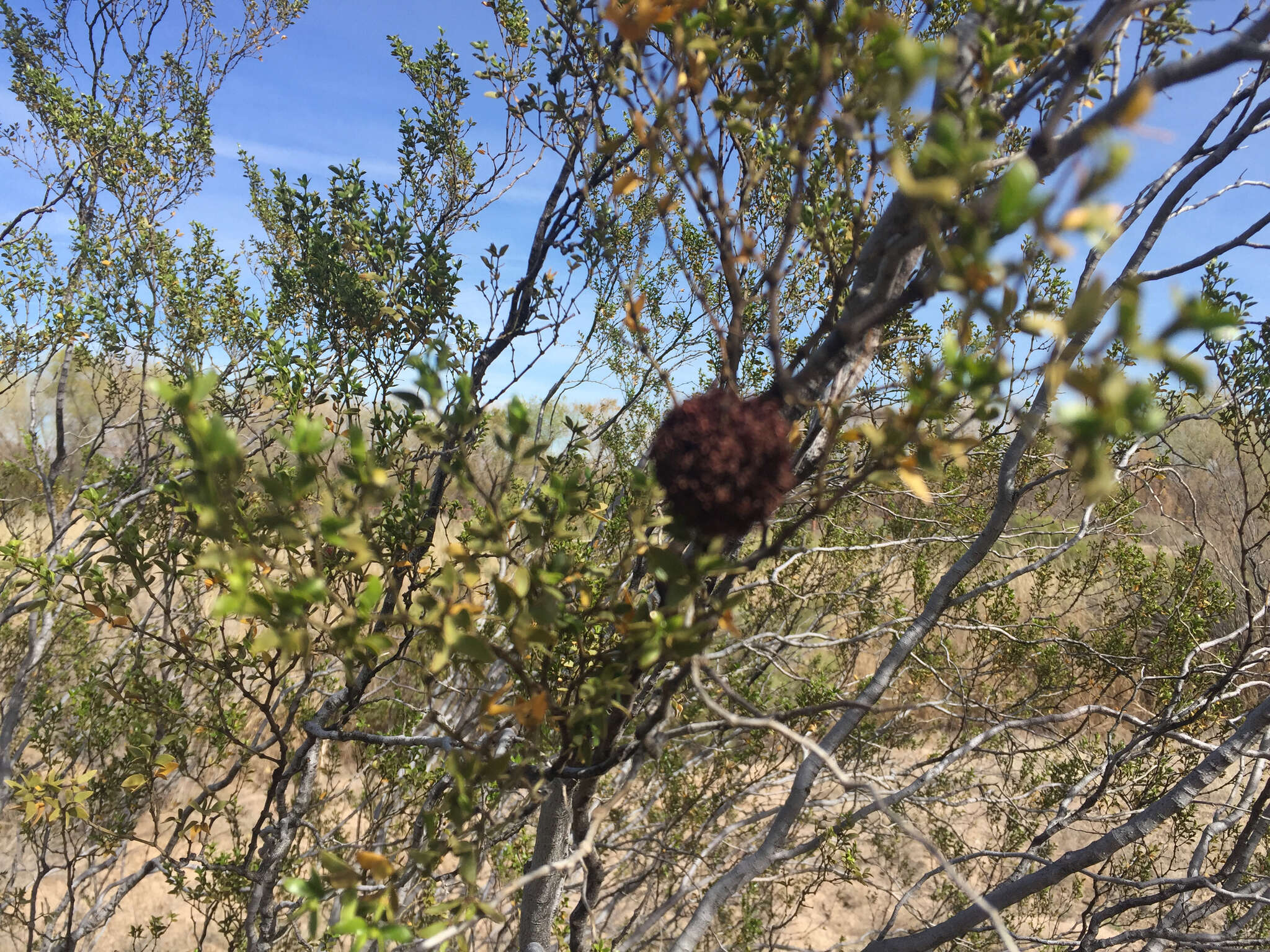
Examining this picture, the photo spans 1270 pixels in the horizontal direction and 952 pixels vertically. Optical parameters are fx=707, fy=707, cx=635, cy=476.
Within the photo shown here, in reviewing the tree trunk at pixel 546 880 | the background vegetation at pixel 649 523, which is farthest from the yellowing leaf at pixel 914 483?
the tree trunk at pixel 546 880

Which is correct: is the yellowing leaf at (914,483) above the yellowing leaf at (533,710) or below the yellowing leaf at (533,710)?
above

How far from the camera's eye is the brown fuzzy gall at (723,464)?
121 cm

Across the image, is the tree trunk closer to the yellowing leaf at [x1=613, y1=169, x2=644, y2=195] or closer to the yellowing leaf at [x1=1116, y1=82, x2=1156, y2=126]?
the yellowing leaf at [x1=613, y1=169, x2=644, y2=195]

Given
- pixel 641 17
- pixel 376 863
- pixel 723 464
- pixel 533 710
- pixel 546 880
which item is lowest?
pixel 546 880

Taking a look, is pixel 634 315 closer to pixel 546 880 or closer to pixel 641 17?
pixel 641 17

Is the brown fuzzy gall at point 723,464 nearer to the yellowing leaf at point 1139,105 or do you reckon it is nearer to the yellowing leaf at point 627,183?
the yellowing leaf at point 627,183

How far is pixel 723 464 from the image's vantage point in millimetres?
1208

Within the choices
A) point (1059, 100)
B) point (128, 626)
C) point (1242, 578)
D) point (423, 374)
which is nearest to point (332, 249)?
point (128, 626)

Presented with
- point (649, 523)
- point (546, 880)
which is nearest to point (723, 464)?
point (649, 523)

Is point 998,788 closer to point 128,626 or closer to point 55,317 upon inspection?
point 128,626

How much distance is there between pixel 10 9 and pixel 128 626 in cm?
736

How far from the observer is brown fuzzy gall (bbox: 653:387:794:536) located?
1.21 meters

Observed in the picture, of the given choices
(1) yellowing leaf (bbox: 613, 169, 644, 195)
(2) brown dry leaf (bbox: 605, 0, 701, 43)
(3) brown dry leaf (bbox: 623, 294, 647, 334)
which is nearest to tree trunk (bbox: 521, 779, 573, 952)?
(3) brown dry leaf (bbox: 623, 294, 647, 334)

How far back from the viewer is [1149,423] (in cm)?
69
